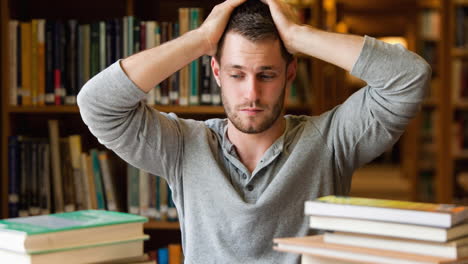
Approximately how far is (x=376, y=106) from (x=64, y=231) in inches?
28.6

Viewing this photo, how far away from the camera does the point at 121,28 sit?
2.58 m

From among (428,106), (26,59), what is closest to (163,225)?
(26,59)

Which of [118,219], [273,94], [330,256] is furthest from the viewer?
[273,94]

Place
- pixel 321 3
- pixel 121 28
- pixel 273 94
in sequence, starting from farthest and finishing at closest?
pixel 321 3
pixel 121 28
pixel 273 94

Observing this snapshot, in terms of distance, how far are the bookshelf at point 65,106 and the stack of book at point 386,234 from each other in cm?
155

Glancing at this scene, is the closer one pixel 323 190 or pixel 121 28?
pixel 323 190

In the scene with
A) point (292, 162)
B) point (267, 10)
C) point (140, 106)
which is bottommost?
point (292, 162)

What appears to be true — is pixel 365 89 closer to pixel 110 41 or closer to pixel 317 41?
pixel 317 41

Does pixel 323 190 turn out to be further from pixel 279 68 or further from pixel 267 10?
pixel 267 10

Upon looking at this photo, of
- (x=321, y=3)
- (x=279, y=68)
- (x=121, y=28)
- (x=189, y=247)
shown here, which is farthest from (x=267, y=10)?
(x=321, y=3)

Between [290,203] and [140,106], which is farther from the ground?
[140,106]

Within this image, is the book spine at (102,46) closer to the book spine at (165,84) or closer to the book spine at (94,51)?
the book spine at (94,51)

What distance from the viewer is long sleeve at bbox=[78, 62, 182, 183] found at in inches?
58.0

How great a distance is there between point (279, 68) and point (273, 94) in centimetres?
7
